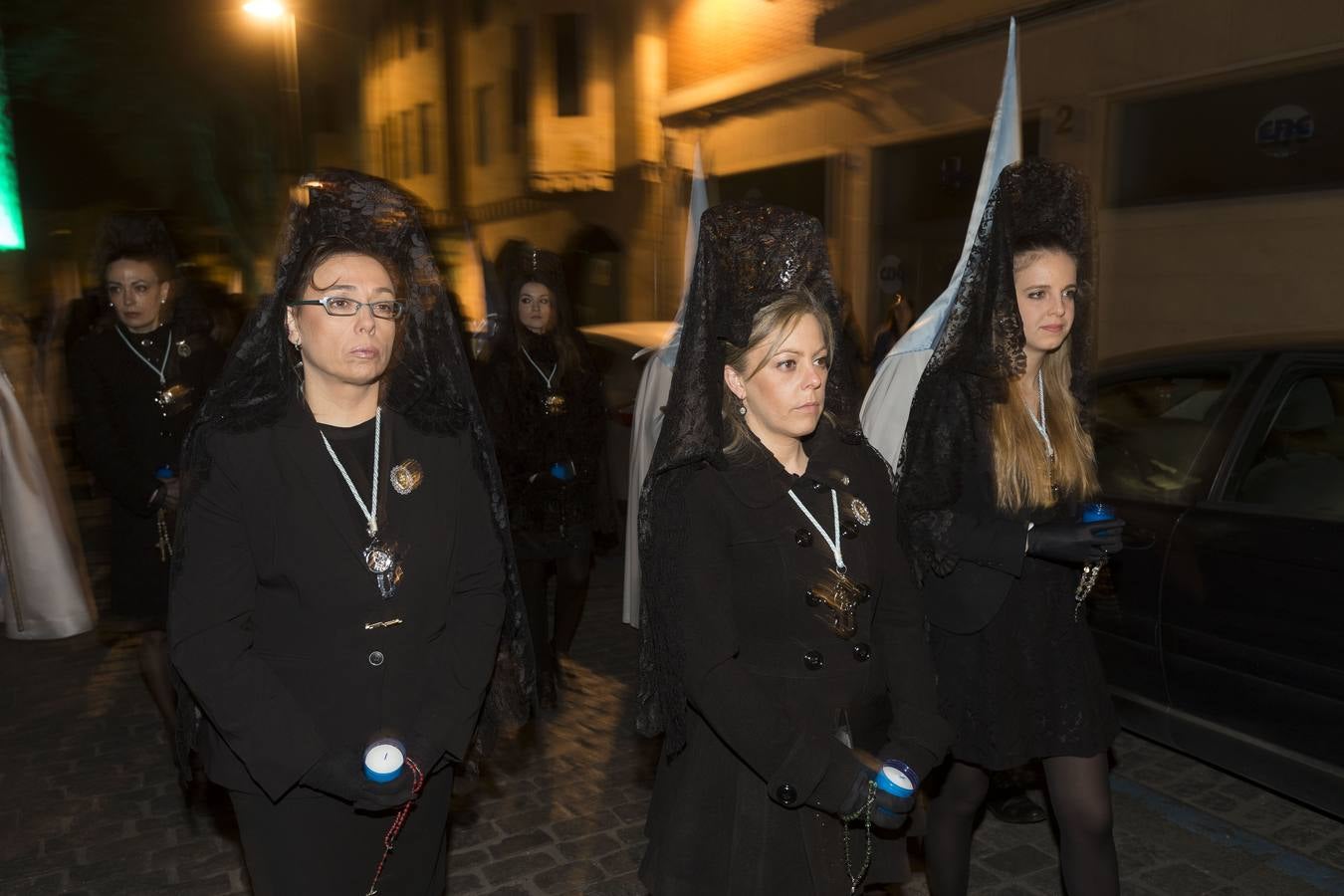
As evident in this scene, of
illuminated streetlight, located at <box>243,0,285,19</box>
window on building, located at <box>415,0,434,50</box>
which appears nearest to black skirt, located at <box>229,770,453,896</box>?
illuminated streetlight, located at <box>243,0,285,19</box>

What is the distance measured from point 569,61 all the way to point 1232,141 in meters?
15.3

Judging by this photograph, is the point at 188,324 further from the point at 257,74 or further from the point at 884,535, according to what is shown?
the point at 257,74

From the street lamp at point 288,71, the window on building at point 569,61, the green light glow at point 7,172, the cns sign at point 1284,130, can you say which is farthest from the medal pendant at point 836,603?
the window on building at point 569,61

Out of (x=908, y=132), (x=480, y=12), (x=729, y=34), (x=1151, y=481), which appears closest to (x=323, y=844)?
(x=1151, y=481)

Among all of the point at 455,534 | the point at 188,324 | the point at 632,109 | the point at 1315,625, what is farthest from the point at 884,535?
the point at 632,109

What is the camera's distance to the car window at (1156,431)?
445 centimetres

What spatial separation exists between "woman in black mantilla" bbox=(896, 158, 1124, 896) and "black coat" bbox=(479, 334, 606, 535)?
2755 millimetres

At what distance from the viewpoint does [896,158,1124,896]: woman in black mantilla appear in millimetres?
3068

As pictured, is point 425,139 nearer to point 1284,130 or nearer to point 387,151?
point 387,151

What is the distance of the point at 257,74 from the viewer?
13.6 metres

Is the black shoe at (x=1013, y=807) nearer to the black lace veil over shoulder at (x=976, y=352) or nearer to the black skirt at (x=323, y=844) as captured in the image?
the black lace veil over shoulder at (x=976, y=352)

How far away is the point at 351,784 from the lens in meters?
2.27

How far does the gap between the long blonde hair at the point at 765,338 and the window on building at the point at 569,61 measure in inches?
846

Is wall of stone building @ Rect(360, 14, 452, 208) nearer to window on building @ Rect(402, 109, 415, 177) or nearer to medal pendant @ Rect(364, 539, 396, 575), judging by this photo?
window on building @ Rect(402, 109, 415, 177)
